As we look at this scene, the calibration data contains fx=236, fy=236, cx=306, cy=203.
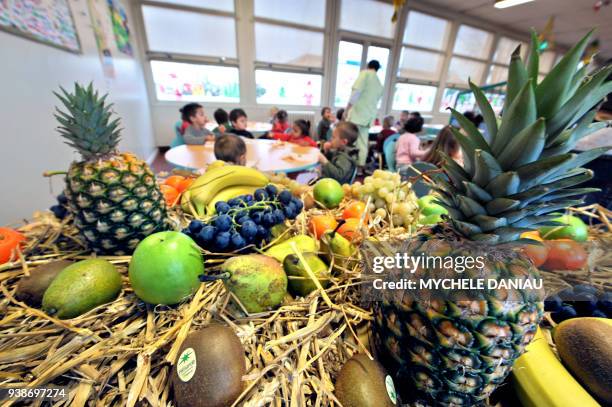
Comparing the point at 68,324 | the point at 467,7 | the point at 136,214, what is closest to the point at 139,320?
the point at 68,324

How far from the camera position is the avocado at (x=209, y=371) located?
381mm

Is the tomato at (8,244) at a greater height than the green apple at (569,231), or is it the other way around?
the green apple at (569,231)

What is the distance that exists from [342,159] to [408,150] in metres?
1.12

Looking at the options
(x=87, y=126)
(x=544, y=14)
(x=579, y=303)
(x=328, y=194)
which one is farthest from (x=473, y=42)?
(x=87, y=126)

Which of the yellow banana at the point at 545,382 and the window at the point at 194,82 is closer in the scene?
the yellow banana at the point at 545,382

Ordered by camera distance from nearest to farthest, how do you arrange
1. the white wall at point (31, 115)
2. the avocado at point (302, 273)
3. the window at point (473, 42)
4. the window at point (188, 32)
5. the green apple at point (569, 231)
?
the avocado at point (302, 273) < the green apple at point (569, 231) < the white wall at point (31, 115) < the window at point (188, 32) < the window at point (473, 42)

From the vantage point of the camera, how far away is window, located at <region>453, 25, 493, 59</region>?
7441 millimetres

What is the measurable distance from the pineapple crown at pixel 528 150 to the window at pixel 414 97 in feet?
27.1

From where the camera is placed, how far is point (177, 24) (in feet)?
17.2

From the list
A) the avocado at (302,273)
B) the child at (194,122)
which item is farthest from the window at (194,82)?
the avocado at (302,273)

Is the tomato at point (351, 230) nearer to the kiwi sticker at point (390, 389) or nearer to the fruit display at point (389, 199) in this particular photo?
the fruit display at point (389, 199)

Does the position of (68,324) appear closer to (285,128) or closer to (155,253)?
(155,253)

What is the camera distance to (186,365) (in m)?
0.41

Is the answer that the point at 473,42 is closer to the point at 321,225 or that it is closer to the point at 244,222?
the point at 321,225
